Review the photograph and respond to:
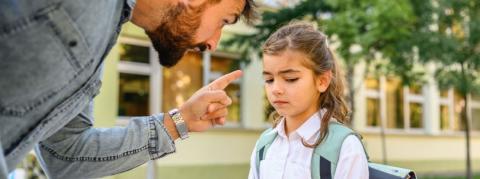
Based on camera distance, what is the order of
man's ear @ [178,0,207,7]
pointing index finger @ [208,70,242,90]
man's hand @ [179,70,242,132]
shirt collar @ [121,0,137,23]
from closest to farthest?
shirt collar @ [121,0,137,23]
man's ear @ [178,0,207,7]
man's hand @ [179,70,242,132]
pointing index finger @ [208,70,242,90]

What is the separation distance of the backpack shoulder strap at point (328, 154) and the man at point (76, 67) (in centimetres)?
93

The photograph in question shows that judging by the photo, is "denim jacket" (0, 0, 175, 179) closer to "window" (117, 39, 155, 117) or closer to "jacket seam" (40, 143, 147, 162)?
"jacket seam" (40, 143, 147, 162)

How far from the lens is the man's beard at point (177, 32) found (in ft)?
4.41

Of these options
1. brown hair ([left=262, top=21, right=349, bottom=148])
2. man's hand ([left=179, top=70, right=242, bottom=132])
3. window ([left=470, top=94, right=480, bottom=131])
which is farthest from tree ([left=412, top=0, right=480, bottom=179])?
man's hand ([left=179, top=70, right=242, bottom=132])

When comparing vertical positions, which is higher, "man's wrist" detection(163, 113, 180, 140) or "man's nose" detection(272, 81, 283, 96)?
"man's nose" detection(272, 81, 283, 96)

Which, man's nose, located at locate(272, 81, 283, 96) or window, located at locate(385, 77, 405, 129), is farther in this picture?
window, located at locate(385, 77, 405, 129)

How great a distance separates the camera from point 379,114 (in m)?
15.7

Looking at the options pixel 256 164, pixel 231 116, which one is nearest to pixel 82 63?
pixel 256 164

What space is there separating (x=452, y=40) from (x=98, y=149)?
10209 mm

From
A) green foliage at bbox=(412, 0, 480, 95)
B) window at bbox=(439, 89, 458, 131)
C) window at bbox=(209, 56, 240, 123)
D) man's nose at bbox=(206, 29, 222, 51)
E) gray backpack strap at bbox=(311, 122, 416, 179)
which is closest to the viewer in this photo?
man's nose at bbox=(206, 29, 222, 51)

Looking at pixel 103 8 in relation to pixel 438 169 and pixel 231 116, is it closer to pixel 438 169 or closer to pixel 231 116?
pixel 231 116

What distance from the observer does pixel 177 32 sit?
139 cm

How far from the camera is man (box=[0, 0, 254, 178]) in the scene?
3.32 feet

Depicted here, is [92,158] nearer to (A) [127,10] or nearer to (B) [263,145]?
(A) [127,10]
